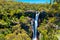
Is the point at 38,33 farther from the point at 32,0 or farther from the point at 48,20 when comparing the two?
the point at 32,0

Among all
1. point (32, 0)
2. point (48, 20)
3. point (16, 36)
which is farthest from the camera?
point (32, 0)

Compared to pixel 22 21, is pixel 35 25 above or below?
below

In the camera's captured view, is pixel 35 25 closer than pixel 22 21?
No

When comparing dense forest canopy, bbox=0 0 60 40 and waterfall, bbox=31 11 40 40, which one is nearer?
dense forest canopy, bbox=0 0 60 40

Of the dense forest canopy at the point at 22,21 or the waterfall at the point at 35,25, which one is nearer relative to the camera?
the dense forest canopy at the point at 22,21

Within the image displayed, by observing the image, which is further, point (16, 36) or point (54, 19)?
point (54, 19)

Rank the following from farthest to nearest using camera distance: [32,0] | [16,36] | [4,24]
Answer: [32,0], [4,24], [16,36]

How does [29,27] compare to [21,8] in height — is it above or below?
below

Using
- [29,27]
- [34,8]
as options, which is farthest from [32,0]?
[29,27]
